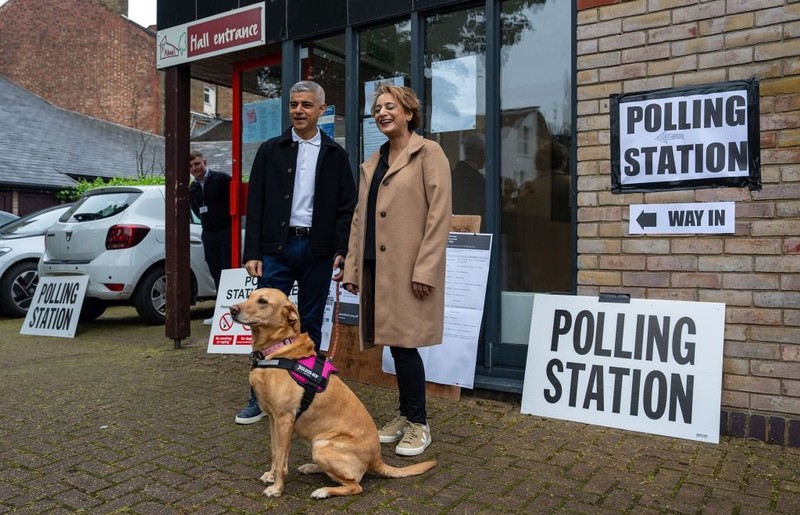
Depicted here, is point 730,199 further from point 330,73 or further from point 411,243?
point 330,73

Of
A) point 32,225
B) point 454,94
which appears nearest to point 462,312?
point 454,94

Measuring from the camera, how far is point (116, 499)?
2963 millimetres

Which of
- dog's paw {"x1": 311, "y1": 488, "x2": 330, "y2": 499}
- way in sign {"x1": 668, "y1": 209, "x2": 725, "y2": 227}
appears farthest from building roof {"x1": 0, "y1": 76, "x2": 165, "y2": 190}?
way in sign {"x1": 668, "y1": 209, "x2": 725, "y2": 227}

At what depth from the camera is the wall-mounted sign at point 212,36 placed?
241 inches

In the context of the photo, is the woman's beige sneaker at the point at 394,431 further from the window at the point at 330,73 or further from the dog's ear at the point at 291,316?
the window at the point at 330,73

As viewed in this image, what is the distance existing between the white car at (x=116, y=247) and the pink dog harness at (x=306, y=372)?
517 cm

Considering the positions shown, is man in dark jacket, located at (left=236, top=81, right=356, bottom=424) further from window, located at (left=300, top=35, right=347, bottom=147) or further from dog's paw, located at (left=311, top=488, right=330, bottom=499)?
window, located at (left=300, top=35, right=347, bottom=147)

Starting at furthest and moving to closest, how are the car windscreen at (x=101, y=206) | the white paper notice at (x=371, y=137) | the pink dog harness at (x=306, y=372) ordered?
the car windscreen at (x=101, y=206)
the white paper notice at (x=371, y=137)
the pink dog harness at (x=306, y=372)

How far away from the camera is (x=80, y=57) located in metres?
31.2

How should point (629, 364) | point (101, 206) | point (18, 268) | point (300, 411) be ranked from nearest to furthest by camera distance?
point (300, 411) → point (629, 364) → point (101, 206) → point (18, 268)

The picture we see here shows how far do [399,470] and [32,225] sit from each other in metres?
8.84

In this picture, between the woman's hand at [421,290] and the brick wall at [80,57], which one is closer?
the woman's hand at [421,290]

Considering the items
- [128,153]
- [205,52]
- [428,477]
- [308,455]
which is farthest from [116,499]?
[128,153]

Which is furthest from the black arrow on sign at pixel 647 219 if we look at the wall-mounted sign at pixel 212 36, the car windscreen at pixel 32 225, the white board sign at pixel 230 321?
the car windscreen at pixel 32 225
